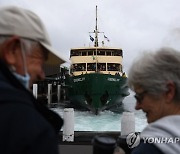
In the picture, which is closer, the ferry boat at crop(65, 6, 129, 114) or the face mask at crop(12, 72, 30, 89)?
the face mask at crop(12, 72, 30, 89)

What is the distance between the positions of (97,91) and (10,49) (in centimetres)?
2035

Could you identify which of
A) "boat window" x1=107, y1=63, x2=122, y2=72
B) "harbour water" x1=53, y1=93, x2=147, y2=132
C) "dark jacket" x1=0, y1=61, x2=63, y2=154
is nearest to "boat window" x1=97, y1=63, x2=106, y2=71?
"boat window" x1=107, y1=63, x2=122, y2=72

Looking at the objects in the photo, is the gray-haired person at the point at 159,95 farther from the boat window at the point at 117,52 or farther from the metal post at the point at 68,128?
the boat window at the point at 117,52

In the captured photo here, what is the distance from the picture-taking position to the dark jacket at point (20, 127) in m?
0.90

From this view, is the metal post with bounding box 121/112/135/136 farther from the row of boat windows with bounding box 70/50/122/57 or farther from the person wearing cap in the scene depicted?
the row of boat windows with bounding box 70/50/122/57

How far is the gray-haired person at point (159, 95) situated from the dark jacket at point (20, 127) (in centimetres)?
53

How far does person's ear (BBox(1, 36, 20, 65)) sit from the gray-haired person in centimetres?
62

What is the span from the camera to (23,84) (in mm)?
1061

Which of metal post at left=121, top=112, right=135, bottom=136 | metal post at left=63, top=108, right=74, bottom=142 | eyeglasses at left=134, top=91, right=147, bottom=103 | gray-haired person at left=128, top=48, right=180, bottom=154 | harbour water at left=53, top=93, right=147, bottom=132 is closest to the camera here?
gray-haired person at left=128, top=48, right=180, bottom=154

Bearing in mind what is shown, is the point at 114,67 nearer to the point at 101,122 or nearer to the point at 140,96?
the point at 101,122

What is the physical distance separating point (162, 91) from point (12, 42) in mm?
701

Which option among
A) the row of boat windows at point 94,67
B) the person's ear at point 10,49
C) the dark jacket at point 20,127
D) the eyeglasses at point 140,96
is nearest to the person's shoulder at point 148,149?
the eyeglasses at point 140,96

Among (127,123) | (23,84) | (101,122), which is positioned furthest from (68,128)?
(101,122)

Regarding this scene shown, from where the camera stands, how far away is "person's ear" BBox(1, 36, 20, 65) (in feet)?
3.40
